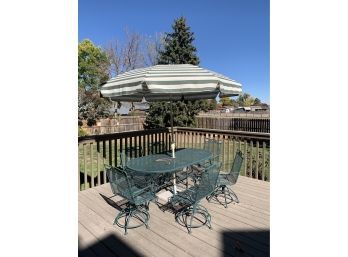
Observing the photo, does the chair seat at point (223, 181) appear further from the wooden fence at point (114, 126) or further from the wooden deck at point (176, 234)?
the wooden fence at point (114, 126)

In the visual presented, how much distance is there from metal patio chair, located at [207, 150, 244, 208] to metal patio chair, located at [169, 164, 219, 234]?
0.49 meters

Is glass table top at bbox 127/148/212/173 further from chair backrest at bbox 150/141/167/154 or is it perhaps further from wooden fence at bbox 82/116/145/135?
wooden fence at bbox 82/116/145/135

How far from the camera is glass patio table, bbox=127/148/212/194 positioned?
3.12m

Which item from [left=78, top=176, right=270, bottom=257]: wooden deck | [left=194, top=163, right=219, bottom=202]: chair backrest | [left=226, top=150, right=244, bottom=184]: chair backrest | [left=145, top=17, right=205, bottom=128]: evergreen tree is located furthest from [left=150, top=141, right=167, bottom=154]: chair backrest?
[left=145, top=17, right=205, bottom=128]: evergreen tree

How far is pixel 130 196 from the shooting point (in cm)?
269

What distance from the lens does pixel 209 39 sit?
2453 centimetres

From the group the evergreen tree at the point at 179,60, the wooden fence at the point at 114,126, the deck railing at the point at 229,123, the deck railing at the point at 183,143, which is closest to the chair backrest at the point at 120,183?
the deck railing at the point at 183,143

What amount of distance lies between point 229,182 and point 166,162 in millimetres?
Result: 964
